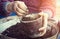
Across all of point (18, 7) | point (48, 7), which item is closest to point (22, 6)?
point (18, 7)

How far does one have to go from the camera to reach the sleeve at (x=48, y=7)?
3.58ft

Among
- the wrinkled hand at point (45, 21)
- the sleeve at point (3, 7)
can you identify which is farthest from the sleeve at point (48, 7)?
the sleeve at point (3, 7)

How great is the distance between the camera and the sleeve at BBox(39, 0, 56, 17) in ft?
3.58

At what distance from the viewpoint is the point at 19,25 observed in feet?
3.60

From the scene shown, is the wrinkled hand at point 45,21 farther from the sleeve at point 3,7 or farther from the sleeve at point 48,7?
the sleeve at point 3,7

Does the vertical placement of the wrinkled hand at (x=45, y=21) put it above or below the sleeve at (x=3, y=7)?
below

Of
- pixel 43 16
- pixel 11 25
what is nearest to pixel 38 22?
pixel 43 16

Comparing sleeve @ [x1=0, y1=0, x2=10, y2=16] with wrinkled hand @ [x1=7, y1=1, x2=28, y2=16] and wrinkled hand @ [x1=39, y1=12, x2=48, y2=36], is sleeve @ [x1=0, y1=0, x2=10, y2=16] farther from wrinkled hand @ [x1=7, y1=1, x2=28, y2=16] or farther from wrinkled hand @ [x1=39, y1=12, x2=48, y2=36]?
wrinkled hand @ [x1=39, y1=12, x2=48, y2=36]

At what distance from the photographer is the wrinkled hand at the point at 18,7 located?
3.62 feet

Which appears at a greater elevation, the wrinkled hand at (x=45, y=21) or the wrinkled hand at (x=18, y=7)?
the wrinkled hand at (x=18, y=7)

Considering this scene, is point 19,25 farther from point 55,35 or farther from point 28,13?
point 55,35

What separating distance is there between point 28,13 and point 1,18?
160 millimetres

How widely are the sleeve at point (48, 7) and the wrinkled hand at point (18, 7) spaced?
0.10 meters

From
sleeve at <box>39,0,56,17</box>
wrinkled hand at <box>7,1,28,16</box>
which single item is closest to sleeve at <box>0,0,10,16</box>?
wrinkled hand at <box>7,1,28,16</box>
